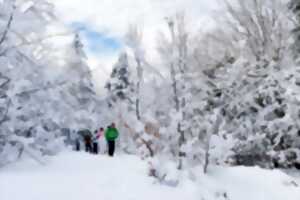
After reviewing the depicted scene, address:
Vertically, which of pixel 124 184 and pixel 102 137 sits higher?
pixel 102 137

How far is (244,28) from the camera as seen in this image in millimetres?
27516

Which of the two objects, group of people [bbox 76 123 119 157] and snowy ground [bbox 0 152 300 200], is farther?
group of people [bbox 76 123 119 157]

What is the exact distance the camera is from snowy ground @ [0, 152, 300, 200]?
908 cm

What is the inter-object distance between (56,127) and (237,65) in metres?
8.58

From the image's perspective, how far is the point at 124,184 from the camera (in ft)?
33.2

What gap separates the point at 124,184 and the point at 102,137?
1801 cm

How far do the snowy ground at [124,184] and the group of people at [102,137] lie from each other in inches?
265

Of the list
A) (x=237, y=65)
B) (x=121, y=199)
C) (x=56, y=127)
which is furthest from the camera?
(x=237, y=65)

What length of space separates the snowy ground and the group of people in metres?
6.74

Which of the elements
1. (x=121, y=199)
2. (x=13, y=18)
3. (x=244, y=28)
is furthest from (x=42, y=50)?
(x=244, y=28)

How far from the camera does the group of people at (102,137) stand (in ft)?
66.7

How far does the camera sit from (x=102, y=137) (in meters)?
28.0

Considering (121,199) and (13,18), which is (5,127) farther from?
(121,199)

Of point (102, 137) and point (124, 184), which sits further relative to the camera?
point (102, 137)
